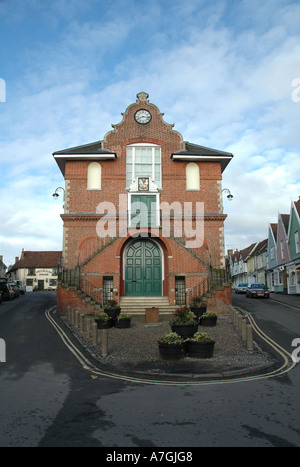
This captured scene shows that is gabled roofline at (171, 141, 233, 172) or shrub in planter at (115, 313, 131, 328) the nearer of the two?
shrub in planter at (115, 313, 131, 328)

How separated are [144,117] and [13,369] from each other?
1956 centimetres

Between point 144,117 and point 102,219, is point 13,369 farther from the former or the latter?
point 144,117

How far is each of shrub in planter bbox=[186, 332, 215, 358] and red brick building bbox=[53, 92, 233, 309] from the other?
36.8ft

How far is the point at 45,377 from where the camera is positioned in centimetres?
877

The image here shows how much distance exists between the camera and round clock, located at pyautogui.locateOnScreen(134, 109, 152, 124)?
82.4ft

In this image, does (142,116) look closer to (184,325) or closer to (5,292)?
(184,325)

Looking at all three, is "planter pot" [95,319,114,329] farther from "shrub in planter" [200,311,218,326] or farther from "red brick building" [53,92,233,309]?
"red brick building" [53,92,233,309]

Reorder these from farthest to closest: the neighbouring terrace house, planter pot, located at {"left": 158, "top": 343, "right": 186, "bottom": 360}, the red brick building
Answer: the neighbouring terrace house < the red brick building < planter pot, located at {"left": 158, "top": 343, "right": 186, "bottom": 360}

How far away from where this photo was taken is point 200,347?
10820 mm

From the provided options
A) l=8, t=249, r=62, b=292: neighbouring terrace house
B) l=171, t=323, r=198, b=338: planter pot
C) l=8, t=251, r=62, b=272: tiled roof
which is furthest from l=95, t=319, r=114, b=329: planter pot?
l=8, t=251, r=62, b=272: tiled roof

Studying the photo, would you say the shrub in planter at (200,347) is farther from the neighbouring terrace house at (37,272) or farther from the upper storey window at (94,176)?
the neighbouring terrace house at (37,272)
